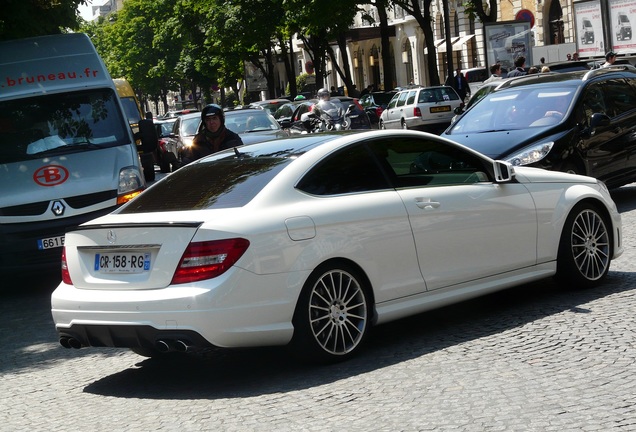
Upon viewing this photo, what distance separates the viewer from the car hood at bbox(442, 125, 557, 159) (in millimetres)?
13320

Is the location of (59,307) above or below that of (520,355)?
above

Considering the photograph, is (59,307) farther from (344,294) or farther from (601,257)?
(601,257)

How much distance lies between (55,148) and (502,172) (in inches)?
238

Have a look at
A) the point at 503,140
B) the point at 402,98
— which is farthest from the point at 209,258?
the point at 402,98

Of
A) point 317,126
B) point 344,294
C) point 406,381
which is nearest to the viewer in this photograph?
point 406,381

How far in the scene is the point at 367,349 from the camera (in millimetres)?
7543

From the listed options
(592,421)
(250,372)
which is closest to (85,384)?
(250,372)

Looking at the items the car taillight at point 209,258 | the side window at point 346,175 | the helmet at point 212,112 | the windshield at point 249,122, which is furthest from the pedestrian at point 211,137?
the windshield at point 249,122

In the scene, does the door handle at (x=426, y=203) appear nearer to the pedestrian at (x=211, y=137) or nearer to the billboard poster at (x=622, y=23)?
the pedestrian at (x=211, y=137)

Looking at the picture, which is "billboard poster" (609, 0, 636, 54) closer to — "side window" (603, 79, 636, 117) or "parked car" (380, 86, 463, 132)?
"parked car" (380, 86, 463, 132)

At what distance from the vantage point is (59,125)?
13.1 m

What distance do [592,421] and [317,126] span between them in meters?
20.1

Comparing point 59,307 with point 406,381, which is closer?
point 406,381

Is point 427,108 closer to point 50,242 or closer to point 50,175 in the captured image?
point 50,175
